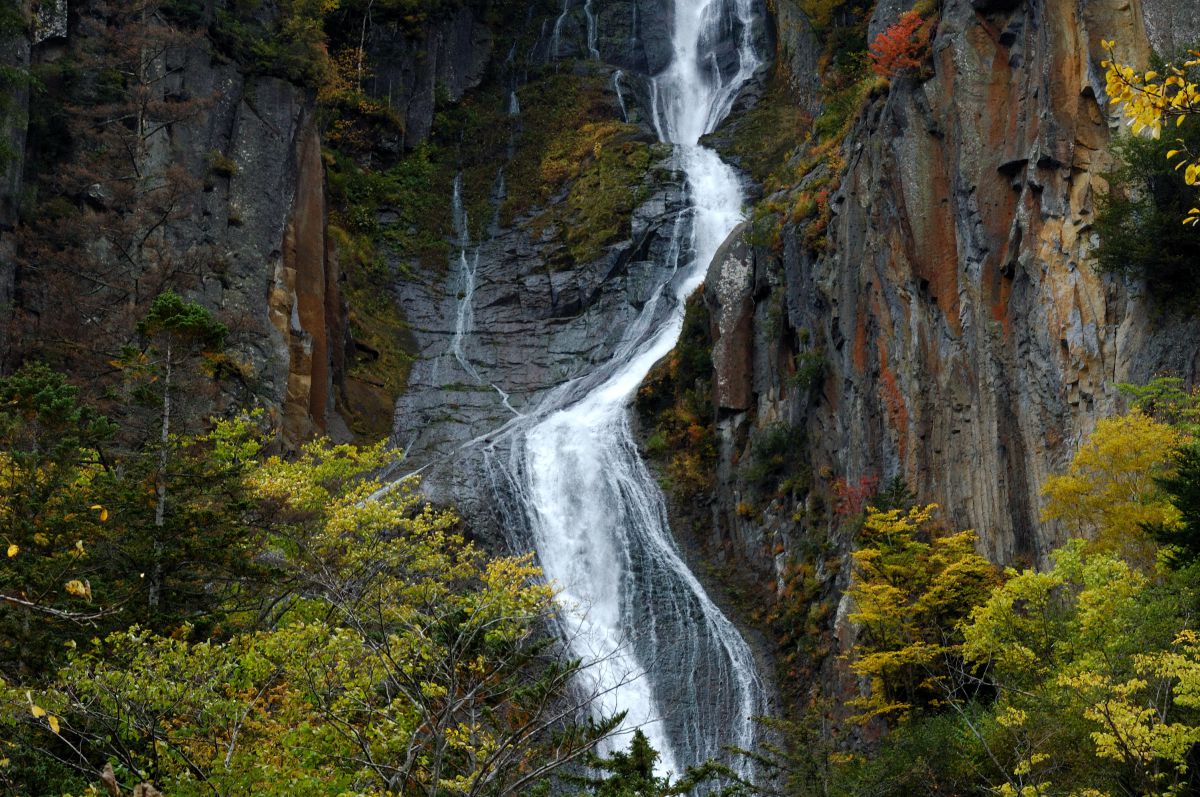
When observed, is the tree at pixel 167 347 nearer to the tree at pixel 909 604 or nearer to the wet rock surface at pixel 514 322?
the tree at pixel 909 604

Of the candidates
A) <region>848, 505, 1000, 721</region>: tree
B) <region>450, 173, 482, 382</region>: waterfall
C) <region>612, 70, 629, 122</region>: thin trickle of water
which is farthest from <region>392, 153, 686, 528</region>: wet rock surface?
<region>848, 505, 1000, 721</region>: tree

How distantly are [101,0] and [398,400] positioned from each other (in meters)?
16.9

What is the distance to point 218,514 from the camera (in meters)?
15.5

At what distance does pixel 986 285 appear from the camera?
74.1 feet

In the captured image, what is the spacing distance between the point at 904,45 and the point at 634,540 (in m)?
15.1

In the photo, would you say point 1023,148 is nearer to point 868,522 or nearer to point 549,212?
point 868,522

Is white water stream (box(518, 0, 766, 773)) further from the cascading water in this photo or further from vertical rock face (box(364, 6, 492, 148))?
vertical rock face (box(364, 6, 492, 148))

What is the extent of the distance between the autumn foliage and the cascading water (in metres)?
14.0

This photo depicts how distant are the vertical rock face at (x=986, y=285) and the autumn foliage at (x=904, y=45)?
56 cm

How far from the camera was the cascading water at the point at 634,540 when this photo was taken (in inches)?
987

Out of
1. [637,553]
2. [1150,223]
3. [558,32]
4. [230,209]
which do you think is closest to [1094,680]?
[1150,223]

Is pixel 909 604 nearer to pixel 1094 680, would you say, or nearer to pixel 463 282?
pixel 1094 680

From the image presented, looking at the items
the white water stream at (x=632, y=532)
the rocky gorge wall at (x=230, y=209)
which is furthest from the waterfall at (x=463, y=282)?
the rocky gorge wall at (x=230, y=209)

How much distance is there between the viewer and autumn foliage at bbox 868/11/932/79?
26.0 metres
